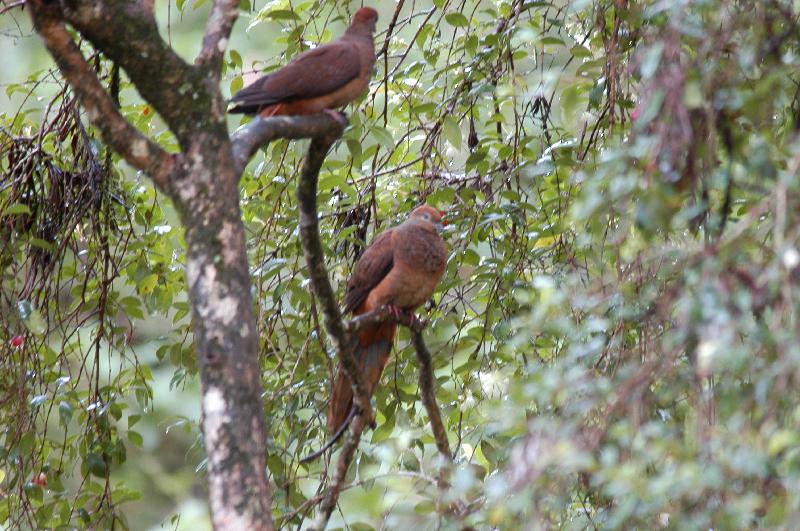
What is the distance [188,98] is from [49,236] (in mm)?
1769

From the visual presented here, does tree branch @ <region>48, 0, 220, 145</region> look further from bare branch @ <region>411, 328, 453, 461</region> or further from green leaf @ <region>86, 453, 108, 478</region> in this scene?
green leaf @ <region>86, 453, 108, 478</region>

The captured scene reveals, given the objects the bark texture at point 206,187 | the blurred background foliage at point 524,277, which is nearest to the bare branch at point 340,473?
the blurred background foliage at point 524,277

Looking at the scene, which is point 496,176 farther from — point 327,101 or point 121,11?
point 121,11

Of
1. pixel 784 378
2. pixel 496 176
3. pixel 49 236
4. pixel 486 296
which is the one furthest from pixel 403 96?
pixel 784 378

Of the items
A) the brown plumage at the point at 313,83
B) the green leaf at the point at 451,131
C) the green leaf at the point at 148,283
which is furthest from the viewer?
the green leaf at the point at 148,283

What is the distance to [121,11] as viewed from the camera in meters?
2.16

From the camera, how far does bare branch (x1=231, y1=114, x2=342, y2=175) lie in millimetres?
2326

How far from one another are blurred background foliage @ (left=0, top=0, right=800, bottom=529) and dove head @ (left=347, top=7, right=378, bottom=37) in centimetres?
7

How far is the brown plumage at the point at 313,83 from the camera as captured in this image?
3.32m

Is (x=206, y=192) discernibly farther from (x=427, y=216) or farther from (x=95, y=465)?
(x=427, y=216)

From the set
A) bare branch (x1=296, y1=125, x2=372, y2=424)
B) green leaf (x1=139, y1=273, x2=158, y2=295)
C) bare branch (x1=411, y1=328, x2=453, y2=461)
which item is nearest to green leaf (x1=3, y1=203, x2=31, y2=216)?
green leaf (x1=139, y1=273, x2=158, y2=295)

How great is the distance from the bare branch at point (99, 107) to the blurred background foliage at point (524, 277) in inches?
31.2

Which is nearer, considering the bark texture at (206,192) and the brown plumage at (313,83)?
the bark texture at (206,192)

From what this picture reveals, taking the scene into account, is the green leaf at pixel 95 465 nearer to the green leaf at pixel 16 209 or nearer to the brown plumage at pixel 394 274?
the green leaf at pixel 16 209
